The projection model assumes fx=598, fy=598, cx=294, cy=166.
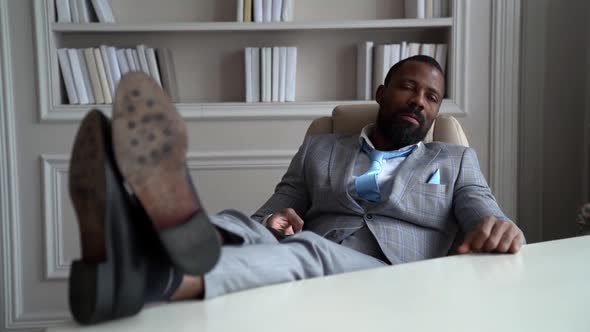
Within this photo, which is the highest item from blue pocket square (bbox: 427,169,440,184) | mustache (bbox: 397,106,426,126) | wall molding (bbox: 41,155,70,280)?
mustache (bbox: 397,106,426,126)

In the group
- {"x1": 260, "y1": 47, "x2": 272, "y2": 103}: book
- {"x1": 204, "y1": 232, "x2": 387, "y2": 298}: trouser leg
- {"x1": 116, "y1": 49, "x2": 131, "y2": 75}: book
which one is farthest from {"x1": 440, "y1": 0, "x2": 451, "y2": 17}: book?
{"x1": 204, "y1": 232, "x2": 387, "y2": 298}: trouser leg

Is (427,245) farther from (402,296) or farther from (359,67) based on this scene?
(359,67)

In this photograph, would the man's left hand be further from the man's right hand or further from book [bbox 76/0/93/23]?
book [bbox 76/0/93/23]

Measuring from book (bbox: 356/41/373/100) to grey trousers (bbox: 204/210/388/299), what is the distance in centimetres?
146

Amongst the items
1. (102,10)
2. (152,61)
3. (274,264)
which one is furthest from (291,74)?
(274,264)

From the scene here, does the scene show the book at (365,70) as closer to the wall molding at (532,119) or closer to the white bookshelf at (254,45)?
the white bookshelf at (254,45)

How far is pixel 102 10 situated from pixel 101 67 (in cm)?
23

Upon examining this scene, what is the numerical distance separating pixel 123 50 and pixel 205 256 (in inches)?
75.6

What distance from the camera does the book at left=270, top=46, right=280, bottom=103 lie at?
252 centimetres

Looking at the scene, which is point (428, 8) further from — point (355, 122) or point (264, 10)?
point (355, 122)

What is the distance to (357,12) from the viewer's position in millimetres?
2676

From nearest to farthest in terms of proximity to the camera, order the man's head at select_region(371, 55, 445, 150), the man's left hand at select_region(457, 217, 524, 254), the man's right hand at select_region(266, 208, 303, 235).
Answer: the man's left hand at select_region(457, 217, 524, 254) → the man's right hand at select_region(266, 208, 303, 235) → the man's head at select_region(371, 55, 445, 150)

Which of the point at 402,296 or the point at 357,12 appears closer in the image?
the point at 402,296

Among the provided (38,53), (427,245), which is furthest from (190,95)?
(427,245)
